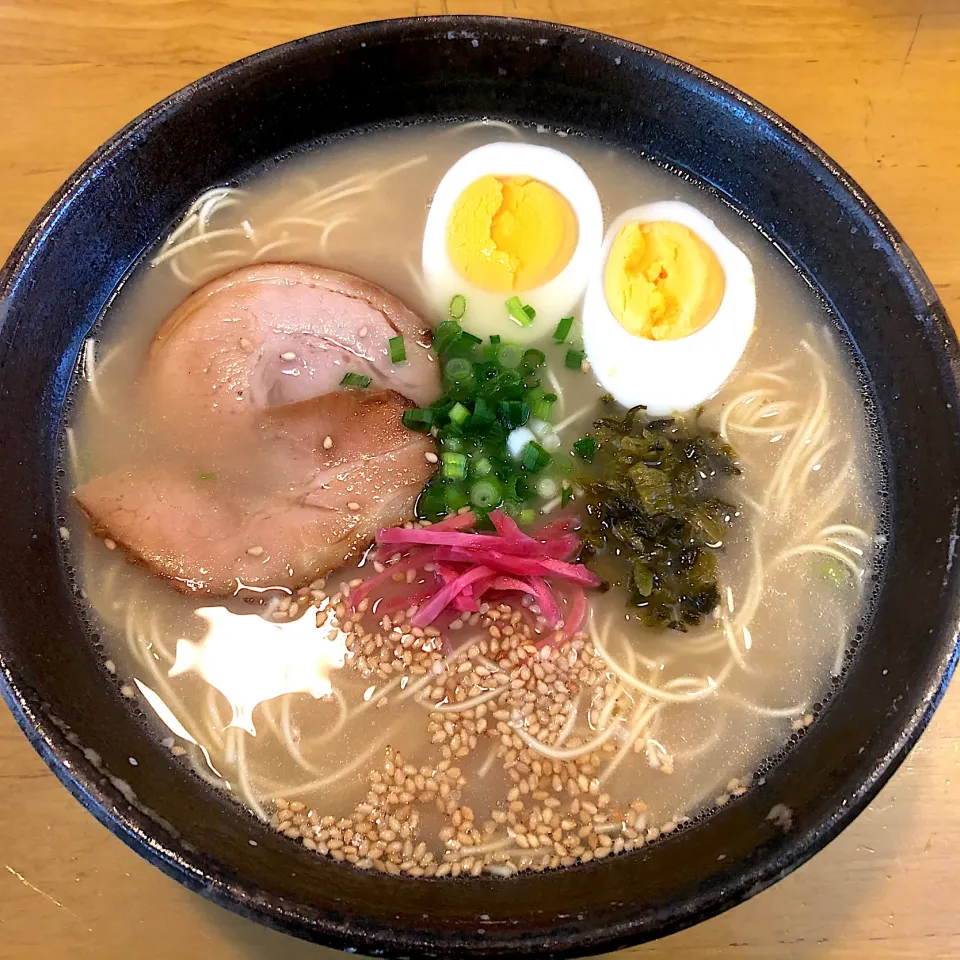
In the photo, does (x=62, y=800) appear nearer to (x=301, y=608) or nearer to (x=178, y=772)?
(x=178, y=772)

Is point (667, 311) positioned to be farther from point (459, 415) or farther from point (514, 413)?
point (459, 415)

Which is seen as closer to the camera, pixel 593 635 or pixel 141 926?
pixel 141 926

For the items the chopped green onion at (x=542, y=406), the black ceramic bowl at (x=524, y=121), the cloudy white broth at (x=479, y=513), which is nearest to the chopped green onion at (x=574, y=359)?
the cloudy white broth at (x=479, y=513)

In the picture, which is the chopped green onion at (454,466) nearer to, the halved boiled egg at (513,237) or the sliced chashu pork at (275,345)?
the sliced chashu pork at (275,345)

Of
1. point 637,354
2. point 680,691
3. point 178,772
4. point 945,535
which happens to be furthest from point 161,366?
point 945,535

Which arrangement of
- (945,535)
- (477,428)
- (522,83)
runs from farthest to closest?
(522,83), (477,428), (945,535)

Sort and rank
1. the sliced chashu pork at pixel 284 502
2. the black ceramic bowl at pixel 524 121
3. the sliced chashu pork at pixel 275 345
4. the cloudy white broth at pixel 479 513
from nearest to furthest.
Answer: the black ceramic bowl at pixel 524 121 → the cloudy white broth at pixel 479 513 → the sliced chashu pork at pixel 284 502 → the sliced chashu pork at pixel 275 345
